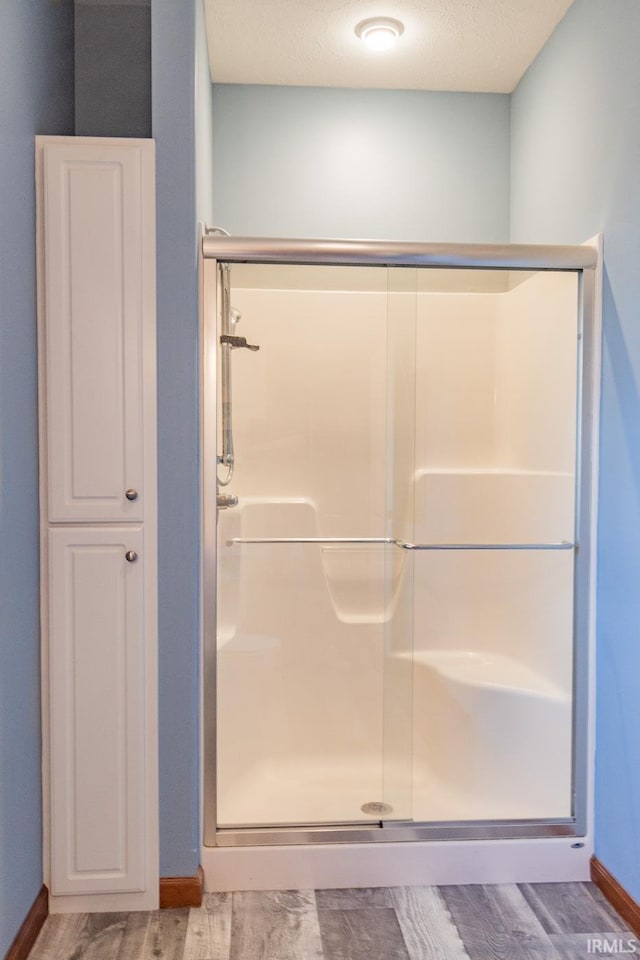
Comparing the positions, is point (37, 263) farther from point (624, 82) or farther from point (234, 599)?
point (624, 82)

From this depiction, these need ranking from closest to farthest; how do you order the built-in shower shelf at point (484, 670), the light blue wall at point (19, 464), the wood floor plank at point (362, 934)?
1. the light blue wall at point (19, 464)
2. the wood floor plank at point (362, 934)
3. the built-in shower shelf at point (484, 670)

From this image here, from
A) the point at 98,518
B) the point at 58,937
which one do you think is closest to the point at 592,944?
the point at 58,937

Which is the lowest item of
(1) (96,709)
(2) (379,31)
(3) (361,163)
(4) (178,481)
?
(1) (96,709)

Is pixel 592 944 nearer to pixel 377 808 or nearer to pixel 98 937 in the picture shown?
pixel 377 808

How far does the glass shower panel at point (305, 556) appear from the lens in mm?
2281

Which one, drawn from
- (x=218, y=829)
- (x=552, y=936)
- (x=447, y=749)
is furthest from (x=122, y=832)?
(x=552, y=936)

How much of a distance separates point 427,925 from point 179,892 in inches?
26.4

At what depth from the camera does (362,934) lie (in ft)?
6.55

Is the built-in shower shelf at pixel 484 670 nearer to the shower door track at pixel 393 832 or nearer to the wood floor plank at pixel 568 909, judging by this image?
the shower door track at pixel 393 832

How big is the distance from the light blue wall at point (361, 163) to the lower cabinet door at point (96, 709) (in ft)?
5.10

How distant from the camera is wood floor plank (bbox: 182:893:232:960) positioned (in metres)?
1.92

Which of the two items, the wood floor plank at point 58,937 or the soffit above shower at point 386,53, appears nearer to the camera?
the wood floor plank at point 58,937

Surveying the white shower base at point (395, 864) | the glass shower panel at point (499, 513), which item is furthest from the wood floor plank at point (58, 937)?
the glass shower panel at point (499, 513)

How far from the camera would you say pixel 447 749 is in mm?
2396
